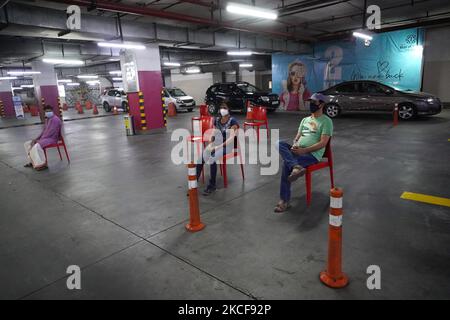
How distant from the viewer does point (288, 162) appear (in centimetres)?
362

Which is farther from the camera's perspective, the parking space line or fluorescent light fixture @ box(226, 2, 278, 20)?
fluorescent light fixture @ box(226, 2, 278, 20)

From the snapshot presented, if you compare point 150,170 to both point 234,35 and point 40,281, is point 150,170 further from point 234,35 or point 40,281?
point 234,35

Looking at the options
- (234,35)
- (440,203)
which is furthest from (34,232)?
(234,35)

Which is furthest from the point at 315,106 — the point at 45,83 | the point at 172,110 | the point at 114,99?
the point at 114,99

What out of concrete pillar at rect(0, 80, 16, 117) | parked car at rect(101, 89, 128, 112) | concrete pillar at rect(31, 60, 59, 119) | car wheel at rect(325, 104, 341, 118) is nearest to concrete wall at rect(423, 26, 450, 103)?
car wheel at rect(325, 104, 341, 118)

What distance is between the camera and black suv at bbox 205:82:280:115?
48.7ft

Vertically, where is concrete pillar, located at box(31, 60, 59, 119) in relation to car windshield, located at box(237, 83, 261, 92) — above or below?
above

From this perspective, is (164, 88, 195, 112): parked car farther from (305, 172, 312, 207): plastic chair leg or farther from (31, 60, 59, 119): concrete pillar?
(305, 172, 312, 207): plastic chair leg

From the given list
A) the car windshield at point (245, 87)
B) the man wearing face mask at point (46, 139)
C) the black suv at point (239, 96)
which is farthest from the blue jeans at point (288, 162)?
the car windshield at point (245, 87)

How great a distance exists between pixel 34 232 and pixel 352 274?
11.1ft

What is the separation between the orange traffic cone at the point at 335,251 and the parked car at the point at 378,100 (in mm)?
9855

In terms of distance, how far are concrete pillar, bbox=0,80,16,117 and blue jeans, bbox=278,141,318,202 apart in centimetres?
2567

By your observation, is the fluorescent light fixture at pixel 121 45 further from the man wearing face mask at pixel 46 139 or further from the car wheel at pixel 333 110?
the car wheel at pixel 333 110

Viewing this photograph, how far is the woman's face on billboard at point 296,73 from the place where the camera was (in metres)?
16.2
